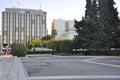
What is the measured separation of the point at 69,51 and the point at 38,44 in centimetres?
6490

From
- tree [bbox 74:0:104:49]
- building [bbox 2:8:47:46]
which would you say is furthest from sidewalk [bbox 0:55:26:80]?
building [bbox 2:8:47:46]

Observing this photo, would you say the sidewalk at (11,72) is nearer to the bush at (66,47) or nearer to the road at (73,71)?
the road at (73,71)

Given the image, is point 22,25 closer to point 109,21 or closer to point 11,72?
point 109,21

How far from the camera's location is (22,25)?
500 ft

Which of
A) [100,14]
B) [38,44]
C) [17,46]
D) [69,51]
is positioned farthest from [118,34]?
[38,44]

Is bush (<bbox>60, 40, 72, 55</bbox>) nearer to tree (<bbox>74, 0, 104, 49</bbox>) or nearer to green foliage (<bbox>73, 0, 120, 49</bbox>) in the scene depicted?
green foliage (<bbox>73, 0, 120, 49</bbox>)

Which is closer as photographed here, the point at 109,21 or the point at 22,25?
the point at 109,21

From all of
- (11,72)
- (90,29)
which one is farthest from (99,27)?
(11,72)

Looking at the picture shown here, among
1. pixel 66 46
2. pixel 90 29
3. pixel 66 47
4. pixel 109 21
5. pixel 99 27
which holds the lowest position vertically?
pixel 66 47

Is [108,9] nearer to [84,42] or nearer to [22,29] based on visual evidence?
[84,42]

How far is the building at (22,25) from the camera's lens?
14771cm

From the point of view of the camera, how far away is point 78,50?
6750 centimetres

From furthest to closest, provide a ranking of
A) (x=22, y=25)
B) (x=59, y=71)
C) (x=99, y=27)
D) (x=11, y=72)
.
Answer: (x=22, y=25), (x=99, y=27), (x=59, y=71), (x=11, y=72)

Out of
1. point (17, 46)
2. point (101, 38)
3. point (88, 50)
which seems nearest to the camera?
point (17, 46)
